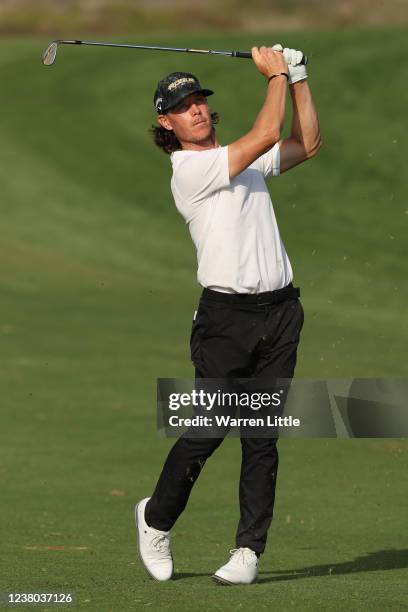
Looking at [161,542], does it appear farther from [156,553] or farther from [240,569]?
[240,569]

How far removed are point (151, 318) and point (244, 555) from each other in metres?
12.1

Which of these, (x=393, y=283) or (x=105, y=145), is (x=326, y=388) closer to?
(x=393, y=283)

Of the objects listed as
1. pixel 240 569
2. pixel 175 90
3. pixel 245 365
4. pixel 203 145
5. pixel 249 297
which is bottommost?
pixel 240 569

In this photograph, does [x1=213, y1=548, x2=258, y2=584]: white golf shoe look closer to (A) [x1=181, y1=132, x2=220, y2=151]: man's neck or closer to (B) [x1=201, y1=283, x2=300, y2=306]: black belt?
(B) [x1=201, y1=283, x2=300, y2=306]: black belt

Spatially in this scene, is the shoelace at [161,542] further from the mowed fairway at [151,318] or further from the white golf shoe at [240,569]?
the white golf shoe at [240,569]

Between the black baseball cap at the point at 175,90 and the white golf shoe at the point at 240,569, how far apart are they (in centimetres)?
207

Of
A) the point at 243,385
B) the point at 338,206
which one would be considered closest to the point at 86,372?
the point at 243,385

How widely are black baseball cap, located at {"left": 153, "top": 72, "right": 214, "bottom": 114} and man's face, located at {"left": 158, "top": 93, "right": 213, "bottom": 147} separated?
3cm

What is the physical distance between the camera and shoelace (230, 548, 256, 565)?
6.71 metres

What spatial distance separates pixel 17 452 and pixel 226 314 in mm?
5161

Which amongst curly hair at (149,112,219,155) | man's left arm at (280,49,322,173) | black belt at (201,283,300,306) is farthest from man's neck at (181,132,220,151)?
black belt at (201,283,300,306)

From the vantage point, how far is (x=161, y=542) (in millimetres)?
6855

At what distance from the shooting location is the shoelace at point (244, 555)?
22.0 feet

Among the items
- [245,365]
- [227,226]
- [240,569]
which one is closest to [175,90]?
[227,226]
